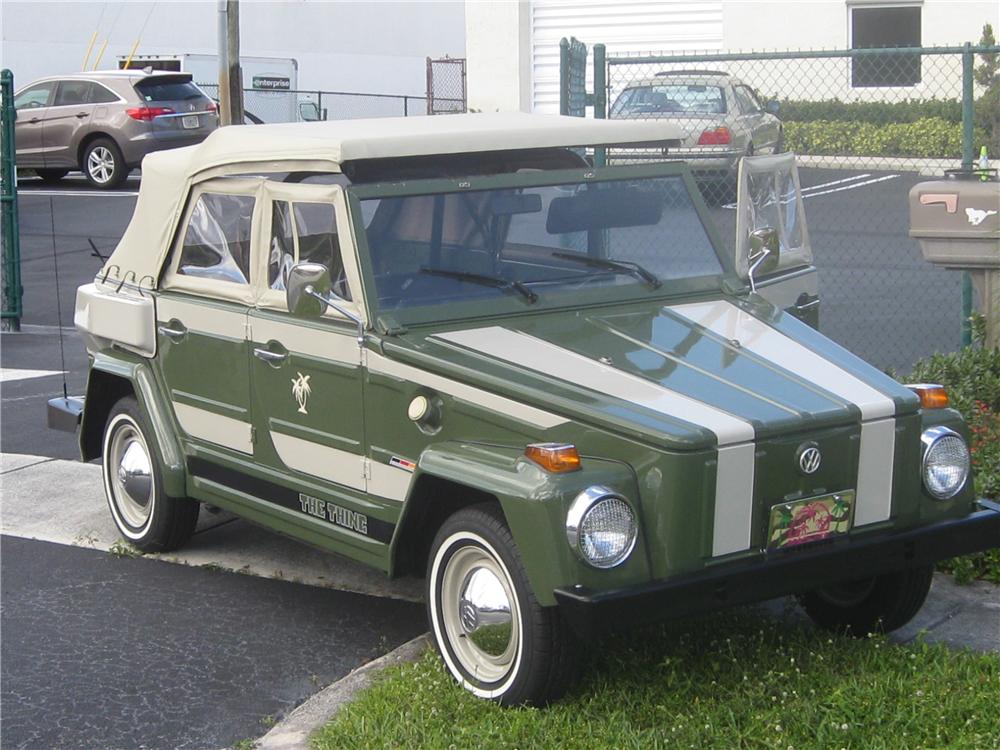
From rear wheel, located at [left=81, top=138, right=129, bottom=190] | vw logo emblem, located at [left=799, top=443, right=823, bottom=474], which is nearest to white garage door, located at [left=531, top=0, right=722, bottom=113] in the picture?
rear wheel, located at [left=81, top=138, right=129, bottom=190]

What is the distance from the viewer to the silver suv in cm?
2234

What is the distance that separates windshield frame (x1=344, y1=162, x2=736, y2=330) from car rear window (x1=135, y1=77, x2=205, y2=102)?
17636 millimetres

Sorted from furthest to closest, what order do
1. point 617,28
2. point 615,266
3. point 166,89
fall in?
point 617,28, point 166,89, point 615,266

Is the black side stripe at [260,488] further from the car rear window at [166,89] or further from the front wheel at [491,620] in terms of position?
the car rear window at [166,89]

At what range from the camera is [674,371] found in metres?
5.17

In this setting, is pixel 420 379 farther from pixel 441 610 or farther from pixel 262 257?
pixel 262 257

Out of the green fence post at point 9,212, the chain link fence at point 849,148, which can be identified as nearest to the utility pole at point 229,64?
the green fence post at point 9,212

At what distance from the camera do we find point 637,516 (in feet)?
15.3

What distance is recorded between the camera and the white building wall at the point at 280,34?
3134 cm

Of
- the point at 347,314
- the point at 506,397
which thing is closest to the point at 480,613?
the point at 506,397

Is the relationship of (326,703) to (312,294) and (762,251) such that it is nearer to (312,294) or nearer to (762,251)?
(312,294)

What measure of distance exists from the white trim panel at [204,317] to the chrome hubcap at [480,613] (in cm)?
164

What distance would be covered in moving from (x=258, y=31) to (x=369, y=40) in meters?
3.46

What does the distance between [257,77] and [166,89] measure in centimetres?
1000
